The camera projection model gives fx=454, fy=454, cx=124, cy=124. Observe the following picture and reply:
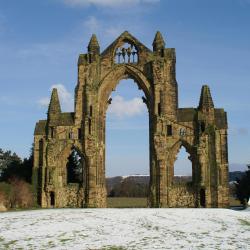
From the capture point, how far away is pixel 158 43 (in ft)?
140

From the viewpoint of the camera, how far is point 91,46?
143 ft

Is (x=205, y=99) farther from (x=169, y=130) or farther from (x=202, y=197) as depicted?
(x=202, y=197)

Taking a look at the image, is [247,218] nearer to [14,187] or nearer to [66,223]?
[66,223]

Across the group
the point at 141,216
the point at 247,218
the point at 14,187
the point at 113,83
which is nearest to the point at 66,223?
the point at 141,216

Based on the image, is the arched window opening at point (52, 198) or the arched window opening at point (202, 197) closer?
the arched window opening at point (202, 197)

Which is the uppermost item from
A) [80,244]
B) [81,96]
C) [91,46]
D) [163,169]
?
[91,46]

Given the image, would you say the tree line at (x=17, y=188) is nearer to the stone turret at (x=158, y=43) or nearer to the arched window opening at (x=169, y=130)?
the arched window opening at (x=169, y=130)

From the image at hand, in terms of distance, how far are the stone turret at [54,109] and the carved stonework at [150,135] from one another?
93mm

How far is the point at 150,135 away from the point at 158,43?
8.76 meters

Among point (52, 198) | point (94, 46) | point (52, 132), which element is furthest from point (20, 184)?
point (94, 46)

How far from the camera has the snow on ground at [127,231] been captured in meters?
17.7

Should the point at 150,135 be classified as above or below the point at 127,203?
above

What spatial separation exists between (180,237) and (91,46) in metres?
27.7

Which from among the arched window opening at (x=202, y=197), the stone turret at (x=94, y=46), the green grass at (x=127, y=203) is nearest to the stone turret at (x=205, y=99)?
the arched window opening at (x=202, y=197)
